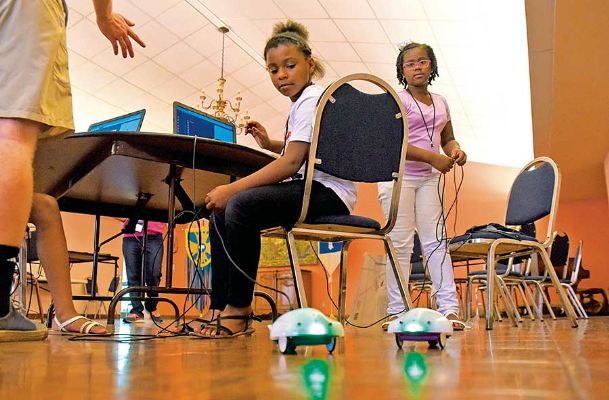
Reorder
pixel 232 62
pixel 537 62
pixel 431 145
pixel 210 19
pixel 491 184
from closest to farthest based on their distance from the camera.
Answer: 1. pixel 431 145
2. pixel 537 62
3. pixel 210 19
4. pixel 232 62
5. pixel 491 184

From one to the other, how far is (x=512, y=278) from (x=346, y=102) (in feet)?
7.47

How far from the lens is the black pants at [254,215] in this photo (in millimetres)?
1398

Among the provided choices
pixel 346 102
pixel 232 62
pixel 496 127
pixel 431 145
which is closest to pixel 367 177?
pixel 346 102

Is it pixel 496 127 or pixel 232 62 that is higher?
pixel 232 62

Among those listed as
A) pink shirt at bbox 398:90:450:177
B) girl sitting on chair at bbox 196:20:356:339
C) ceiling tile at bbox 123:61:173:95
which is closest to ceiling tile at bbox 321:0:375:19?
ceiling tile at bbox 123:61:173:95

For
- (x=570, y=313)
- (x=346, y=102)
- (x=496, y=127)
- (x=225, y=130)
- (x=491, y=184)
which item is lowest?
(x=570, y=313)

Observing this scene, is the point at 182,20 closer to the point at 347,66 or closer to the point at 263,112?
the point at 347,66

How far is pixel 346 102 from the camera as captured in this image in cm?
148

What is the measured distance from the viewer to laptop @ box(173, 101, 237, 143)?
90.6 inches

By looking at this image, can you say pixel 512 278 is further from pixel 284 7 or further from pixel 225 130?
pixel 284 7

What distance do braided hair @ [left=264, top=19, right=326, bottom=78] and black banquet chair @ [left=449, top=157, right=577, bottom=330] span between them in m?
0.90

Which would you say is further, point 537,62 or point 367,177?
point 537,62

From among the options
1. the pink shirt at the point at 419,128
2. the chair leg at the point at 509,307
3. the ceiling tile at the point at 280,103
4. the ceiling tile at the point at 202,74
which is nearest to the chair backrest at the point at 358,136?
the pink shirt at the point at 419,128

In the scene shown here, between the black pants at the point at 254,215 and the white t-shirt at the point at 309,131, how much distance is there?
0.04 metres
